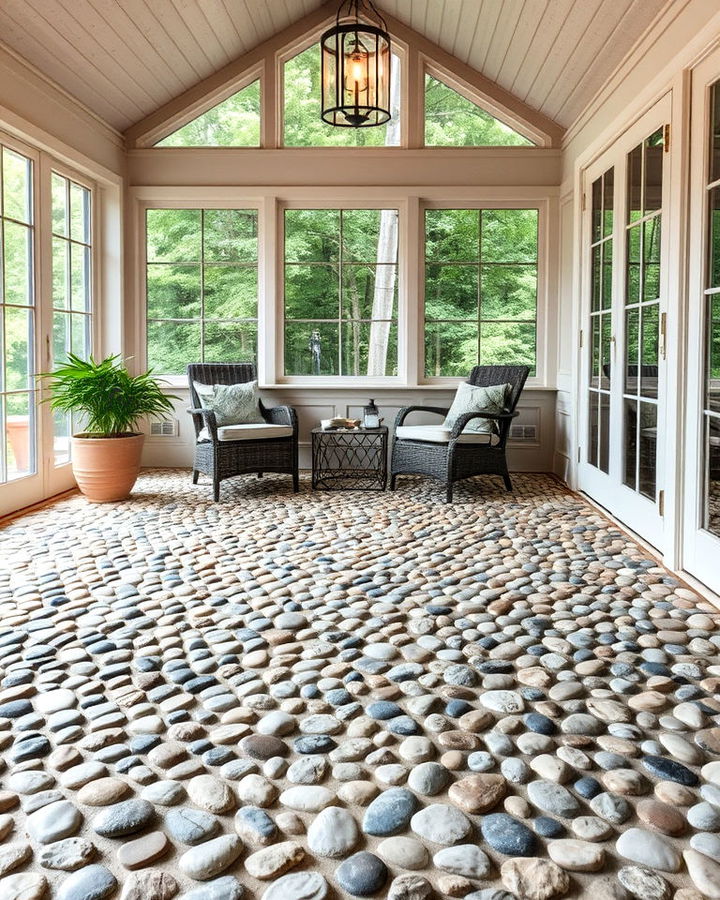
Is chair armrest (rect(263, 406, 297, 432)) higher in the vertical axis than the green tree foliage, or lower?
lower

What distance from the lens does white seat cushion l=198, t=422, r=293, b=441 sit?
5363 millimetres

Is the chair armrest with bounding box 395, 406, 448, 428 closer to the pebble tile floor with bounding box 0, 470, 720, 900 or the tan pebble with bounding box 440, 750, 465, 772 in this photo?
the pebble tile floor with bounding box 0, 470, 720, 900

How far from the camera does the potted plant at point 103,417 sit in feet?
16.3

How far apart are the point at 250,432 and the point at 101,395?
1008 mm

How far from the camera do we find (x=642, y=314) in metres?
4.20

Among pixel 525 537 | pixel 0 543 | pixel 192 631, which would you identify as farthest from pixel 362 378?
pixel 192 631

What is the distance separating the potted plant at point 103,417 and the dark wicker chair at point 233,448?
1.48ft

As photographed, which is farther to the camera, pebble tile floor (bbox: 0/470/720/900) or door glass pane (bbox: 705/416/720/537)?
door glass pane (bbox: 705/416/720/537)

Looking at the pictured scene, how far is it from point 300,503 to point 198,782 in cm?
343

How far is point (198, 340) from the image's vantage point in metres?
6.63

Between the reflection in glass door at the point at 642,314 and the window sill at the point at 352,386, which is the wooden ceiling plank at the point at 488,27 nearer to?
the reflection in glass door at the point at 642,314

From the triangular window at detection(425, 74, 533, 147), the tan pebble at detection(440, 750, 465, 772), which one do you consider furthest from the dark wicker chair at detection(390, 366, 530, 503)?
the tan pebble at detection(440, 750, 465, 772)

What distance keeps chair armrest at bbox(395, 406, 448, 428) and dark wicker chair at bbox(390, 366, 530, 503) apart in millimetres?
50

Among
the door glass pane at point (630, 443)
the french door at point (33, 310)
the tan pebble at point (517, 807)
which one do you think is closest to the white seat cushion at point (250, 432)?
the french door at point (33, 310)
